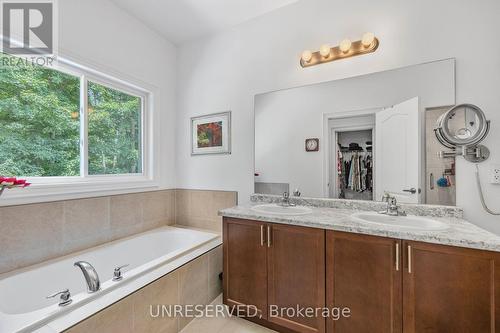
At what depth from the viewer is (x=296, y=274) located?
1508 millimetres

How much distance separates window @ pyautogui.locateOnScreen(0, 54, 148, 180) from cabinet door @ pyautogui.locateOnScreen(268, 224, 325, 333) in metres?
1.82

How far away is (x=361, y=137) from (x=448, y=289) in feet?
3.64

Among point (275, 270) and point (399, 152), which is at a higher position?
point (399, 152)

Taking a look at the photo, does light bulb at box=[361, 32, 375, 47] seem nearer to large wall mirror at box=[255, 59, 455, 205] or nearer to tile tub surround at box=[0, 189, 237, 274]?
large wall mirror at box=[255, 59, 455, 205]

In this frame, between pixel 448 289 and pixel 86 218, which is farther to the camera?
pixel 86 218

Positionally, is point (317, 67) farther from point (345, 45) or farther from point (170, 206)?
point (170, 206)

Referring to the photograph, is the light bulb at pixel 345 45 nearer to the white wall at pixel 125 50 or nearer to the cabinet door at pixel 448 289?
the cabinet door at pixel 448 289

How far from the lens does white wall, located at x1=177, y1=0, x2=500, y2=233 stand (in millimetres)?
1464

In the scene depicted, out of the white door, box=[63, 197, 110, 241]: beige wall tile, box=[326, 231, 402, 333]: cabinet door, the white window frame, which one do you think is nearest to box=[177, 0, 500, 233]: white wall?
the white door

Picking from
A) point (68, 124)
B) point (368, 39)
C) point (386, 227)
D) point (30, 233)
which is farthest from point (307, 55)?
point (30, 233)

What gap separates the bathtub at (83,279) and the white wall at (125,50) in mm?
740

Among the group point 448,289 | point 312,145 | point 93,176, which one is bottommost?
point 448,289

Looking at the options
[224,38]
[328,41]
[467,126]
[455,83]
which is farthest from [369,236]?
[224,38]

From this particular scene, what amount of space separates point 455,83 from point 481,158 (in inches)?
21.6
